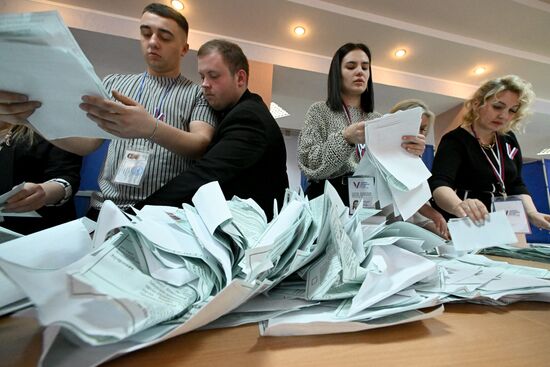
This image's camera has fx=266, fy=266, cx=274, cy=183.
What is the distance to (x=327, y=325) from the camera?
0.19 metres

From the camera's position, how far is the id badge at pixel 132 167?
2.13 feet

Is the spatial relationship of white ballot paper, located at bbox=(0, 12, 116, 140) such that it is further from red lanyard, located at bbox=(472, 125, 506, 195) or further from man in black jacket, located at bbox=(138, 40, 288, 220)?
red lanyard, located at bbox=(472, 125, 506, 195)

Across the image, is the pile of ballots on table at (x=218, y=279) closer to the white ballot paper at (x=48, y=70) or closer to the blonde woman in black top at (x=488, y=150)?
the white ballot paper at (x=48, y=70)

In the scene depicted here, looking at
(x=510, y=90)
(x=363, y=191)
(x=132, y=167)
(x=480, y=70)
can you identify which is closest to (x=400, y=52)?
(x=480, y=70)

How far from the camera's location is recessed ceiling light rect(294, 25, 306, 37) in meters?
2.21

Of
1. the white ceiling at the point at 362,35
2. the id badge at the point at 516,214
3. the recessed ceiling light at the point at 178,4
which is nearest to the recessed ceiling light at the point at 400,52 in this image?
the white ceiling at the point at 362,35

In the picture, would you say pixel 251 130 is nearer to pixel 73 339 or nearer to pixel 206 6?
pixel 73 339

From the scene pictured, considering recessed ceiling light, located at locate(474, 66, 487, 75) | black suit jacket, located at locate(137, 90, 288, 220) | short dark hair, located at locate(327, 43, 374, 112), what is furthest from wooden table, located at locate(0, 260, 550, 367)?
recessed ceiling light, located at locate(474, 66, 487, 75)

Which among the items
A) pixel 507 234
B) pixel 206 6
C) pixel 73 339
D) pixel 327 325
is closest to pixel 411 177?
pixel 507 234

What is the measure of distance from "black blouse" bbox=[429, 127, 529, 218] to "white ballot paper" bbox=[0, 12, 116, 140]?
981 mm

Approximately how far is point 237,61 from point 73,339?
0.77m

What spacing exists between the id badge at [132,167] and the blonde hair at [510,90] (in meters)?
1.20

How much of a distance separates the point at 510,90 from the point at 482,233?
2.88 ft

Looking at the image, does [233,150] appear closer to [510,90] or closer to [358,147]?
[358,147]
